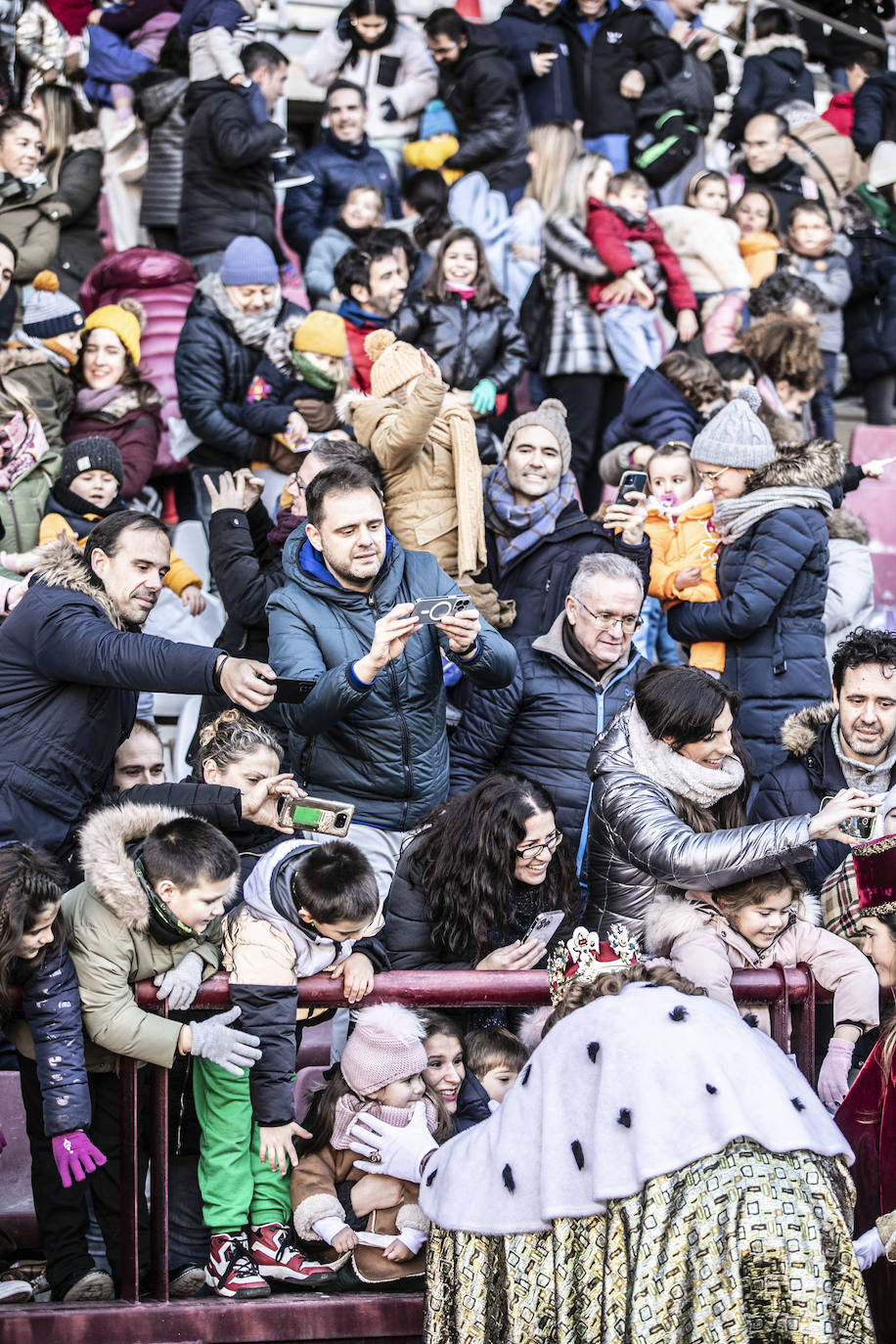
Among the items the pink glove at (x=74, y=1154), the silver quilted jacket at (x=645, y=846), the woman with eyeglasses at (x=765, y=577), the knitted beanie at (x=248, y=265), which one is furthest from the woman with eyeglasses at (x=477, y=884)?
the knitted beanie at (x=248, y=265)

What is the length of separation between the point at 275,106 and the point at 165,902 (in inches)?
279

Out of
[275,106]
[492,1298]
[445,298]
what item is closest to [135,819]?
[492,1298]

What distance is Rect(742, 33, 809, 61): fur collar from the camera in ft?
38.3

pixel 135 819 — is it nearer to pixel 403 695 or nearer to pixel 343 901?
pixel 343 901

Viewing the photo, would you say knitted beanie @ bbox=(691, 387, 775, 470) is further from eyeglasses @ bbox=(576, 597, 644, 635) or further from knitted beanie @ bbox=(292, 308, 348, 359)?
knitted beanie @ bbox=(292, 308, 348, 359)

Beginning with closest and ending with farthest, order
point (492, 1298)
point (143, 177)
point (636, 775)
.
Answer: point (492, 1298) < point (636, 775) < point (143, 177)

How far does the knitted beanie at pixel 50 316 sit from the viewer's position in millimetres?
7617

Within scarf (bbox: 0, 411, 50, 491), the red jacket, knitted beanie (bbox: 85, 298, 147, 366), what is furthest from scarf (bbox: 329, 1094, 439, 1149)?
the red jacket

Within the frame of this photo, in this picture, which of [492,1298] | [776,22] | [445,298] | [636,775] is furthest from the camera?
[776,22]

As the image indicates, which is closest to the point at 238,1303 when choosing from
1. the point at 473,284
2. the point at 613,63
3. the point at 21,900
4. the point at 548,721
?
the point at 21,900

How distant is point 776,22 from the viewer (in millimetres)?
A: 11883

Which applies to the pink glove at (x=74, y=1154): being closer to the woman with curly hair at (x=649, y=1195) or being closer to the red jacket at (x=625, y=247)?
the woman with curly hair at (x=649, y=1195)

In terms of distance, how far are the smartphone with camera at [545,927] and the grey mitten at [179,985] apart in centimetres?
96

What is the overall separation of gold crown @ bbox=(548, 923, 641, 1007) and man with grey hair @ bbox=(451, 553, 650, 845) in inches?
54.1
